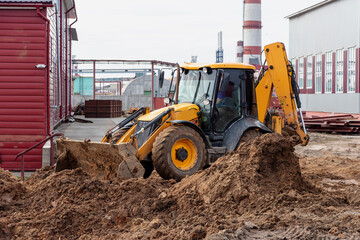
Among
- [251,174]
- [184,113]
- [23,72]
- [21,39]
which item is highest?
[21,39]

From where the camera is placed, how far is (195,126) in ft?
34.3

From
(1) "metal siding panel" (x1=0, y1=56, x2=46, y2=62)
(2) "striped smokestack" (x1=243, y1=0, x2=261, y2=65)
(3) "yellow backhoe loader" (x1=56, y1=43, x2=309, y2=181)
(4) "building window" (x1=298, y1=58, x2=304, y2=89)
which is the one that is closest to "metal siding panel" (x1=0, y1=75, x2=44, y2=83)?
(1) "metal siding panel" (x1=0, y1=56, x2=46, y2=62)

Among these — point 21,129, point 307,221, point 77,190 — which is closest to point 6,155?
point 21,129

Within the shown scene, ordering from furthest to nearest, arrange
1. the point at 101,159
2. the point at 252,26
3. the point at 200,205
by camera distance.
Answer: the point at 252,26
the point at 101,159
the point at 200,205

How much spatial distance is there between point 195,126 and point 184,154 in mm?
639

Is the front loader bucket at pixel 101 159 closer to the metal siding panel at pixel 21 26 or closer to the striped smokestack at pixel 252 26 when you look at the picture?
the metal siding panel at pixel 21 26

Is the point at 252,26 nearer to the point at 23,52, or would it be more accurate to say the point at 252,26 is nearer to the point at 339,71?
the point at 339,71

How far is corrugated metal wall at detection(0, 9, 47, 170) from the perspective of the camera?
13.7m

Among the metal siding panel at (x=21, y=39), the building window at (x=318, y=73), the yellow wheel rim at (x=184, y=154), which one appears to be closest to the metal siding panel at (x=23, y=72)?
the metal siding panel at (x=21, y=39)

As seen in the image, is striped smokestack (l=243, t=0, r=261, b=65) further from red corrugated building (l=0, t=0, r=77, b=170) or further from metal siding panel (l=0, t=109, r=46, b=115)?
metal siding panel (l=0, t=109, r=46, b=115)

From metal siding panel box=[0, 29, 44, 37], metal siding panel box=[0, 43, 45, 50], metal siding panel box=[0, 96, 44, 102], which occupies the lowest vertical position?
metal siding panel box=[0, 96, 44, 102]

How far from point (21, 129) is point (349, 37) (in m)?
21.0

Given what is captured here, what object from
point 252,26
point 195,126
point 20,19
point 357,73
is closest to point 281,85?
point 195,126

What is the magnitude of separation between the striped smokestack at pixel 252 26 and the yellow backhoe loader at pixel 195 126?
4115cm
